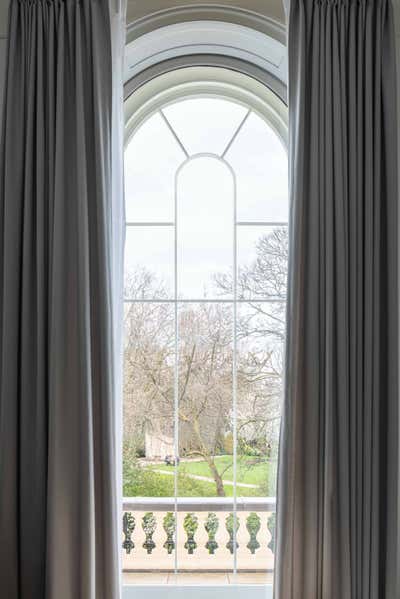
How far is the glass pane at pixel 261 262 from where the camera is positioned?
195 centimetres

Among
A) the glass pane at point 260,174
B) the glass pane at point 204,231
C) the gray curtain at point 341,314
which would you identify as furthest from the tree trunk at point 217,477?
the glass pane at point 260,174

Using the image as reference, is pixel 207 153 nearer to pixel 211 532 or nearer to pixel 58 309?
pixel 58 309

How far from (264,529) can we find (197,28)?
5.45 ft

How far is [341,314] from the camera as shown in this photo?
162 cm

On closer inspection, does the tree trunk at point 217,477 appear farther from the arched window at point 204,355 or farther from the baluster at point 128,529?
the baluster at point 128,529

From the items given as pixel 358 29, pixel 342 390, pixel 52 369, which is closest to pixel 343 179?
pixel 358 29

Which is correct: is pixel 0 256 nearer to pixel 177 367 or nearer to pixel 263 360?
pixel 177 367

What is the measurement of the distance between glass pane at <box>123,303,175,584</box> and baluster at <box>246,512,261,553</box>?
259mm

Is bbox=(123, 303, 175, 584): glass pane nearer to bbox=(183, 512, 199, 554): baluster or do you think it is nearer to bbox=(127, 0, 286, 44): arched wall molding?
bbox=(183, 512, 199, 554): baluster

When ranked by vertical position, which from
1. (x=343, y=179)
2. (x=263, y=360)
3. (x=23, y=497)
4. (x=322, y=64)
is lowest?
(x=23, y=497)

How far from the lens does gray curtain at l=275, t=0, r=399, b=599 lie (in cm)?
160

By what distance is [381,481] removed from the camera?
5.45 ft

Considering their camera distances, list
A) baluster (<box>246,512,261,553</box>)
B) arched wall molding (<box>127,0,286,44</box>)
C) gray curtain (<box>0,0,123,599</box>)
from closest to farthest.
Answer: gray curtain (<box>0,0,123,599</box>), arched wall molding (<box>127,0,286,44</box>), baluster (<box>246,512,261,553</box>)

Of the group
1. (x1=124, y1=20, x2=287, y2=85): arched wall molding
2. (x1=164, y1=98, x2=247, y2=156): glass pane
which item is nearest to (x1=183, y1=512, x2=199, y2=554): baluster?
(x1=164, y1=98, x2=247, y2=156): glass pane
